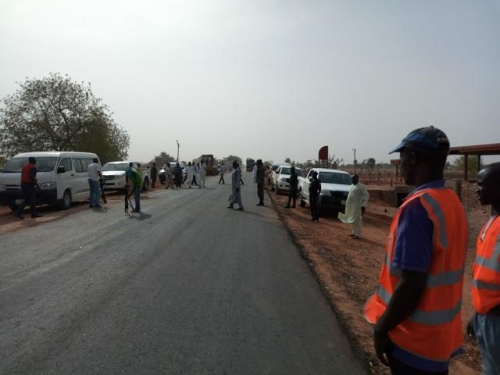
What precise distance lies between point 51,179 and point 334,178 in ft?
36.1

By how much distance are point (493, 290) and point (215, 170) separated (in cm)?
6022

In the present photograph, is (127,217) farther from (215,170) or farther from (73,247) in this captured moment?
(215,170)

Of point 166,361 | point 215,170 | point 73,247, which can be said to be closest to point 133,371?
point 166,361

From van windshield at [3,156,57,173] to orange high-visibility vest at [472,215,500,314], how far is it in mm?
14838

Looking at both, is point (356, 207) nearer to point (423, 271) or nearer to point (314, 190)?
point (314, 190)

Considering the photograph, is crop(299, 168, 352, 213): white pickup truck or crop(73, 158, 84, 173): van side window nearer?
crop(299, 168, 352, 213): white pickup truck

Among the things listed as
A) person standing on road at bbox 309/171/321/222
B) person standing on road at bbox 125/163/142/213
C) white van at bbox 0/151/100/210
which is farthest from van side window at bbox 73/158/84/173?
person standing on road at bbox 309/171/321/222

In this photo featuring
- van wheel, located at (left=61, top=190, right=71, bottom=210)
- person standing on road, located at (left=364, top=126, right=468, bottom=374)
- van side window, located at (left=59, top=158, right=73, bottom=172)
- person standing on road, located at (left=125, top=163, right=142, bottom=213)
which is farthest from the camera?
van side window, located at (left=59, top=158, right=73, bottom=172)

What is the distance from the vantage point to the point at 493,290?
2.55m

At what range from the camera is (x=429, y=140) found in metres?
2.15

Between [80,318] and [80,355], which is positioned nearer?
[80,355]

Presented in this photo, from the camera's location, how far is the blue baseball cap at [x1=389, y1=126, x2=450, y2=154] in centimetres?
→ 215

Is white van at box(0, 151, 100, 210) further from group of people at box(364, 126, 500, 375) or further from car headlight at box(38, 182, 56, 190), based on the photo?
group of people at box(364, 126, 500, 375)

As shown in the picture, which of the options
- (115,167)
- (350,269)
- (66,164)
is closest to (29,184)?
(66,164)
